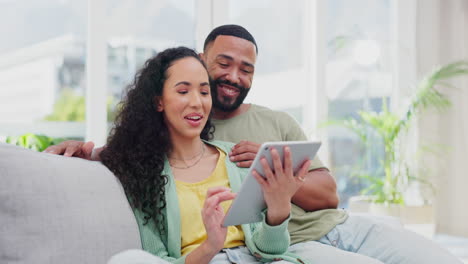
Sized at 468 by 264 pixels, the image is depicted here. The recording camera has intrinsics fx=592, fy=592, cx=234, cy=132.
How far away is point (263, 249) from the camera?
159 cm

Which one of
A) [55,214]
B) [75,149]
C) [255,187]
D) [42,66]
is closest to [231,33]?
[75,149]

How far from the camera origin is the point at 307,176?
6.40 feet

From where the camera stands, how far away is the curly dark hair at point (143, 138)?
1.64 m

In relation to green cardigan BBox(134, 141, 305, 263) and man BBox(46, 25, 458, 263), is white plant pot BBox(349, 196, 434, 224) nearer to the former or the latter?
man BBox(46, 25, 458, 263)

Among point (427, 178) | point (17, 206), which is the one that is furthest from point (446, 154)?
point (17, 206)

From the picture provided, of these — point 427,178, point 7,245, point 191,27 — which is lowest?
point 427,178

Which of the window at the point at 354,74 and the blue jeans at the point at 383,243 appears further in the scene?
the window at the point at 354,74

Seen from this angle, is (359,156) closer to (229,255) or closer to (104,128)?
(104,128)

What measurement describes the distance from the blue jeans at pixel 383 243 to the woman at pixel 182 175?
315 millimetres

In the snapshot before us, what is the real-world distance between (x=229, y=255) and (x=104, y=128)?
2317 mm

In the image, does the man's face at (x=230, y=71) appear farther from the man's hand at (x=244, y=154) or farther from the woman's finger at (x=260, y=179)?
the woman's finger at (x=260, y=179)

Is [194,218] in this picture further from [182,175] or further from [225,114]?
[225,114]

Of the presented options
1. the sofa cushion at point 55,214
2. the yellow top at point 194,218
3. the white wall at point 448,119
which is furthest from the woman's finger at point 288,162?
the white wall at point 448,119

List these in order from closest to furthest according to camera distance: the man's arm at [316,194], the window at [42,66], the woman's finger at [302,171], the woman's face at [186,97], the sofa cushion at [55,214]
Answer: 1. the sofa cushion at [55,214]
2. the woman's finger at [302,171]
3. the woman's face at [186,97]
4. the man's arm at [316,194]
5. the window at [42,66]
